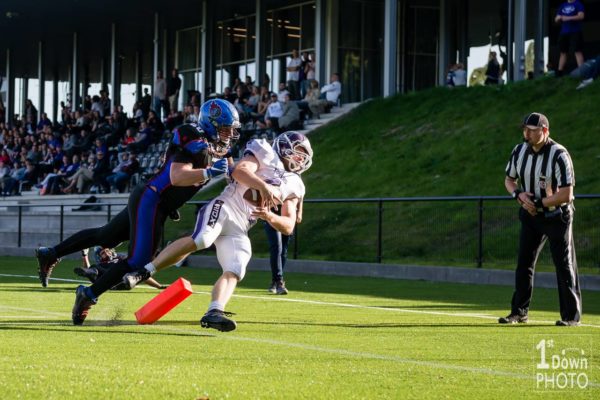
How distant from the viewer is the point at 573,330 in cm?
1046

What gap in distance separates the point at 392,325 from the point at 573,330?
1.61 m

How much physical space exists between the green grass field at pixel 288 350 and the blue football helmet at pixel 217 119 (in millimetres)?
1646

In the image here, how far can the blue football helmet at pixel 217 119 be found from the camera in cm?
985

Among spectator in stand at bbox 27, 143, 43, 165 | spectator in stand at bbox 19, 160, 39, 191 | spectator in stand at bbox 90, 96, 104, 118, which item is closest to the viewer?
spectator in stand at bbox 19, 160, 39, 191

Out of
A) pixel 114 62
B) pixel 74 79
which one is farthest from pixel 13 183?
pixel 74 79

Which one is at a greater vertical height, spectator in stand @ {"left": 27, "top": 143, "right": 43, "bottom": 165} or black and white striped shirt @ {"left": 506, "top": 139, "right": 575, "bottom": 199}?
spectator in stand @ {"left": 27, "top": 143, "right": 43, "bottom": 165}

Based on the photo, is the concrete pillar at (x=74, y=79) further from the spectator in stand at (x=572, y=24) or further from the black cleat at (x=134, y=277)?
the black cleat at (x=134, y=277)

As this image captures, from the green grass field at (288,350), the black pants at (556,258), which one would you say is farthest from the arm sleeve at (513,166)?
the green grass field at (288,350)

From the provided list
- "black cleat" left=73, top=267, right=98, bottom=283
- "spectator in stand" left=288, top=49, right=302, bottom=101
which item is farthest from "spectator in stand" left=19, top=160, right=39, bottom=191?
"black cleat" left=73, top=267, right=98, bottom=283

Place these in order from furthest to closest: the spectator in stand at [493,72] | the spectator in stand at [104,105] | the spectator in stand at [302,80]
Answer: the spectator in stand at [104,105], the spectator in stand at [302,80], the spectator in stand at [493,72]

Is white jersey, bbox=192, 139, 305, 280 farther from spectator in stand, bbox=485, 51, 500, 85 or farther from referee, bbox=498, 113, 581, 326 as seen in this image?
spectator in stand, bbox=485, 51, 500, 85

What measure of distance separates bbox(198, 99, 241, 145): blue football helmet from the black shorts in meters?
18.6

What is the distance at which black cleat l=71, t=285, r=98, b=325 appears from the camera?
9867 mm

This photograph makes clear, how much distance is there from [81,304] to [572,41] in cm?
1956
